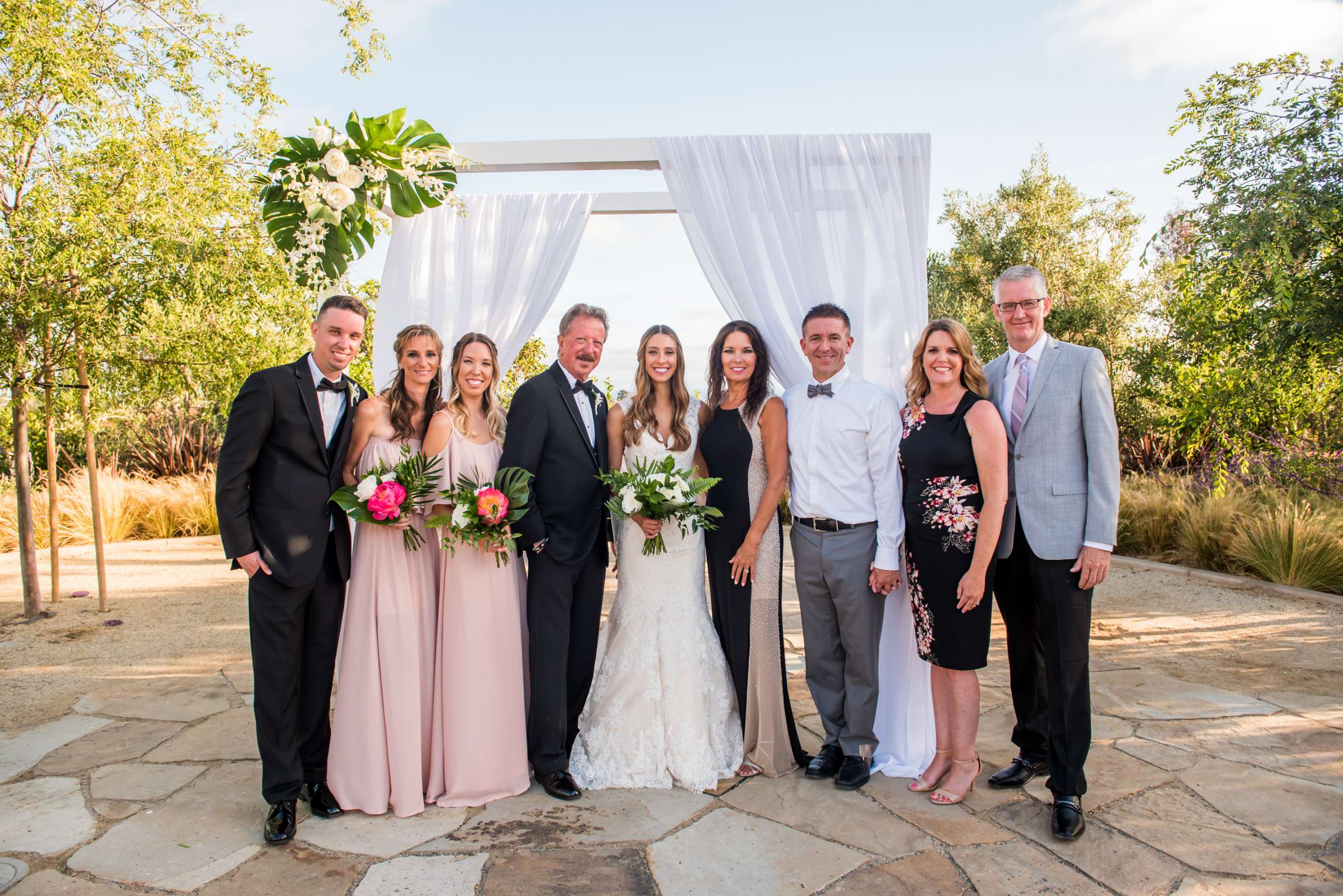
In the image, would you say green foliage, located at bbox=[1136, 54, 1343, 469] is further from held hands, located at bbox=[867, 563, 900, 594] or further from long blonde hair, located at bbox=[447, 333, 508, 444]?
long blonde hair, located at bbox=[447, 333, 508, 444]

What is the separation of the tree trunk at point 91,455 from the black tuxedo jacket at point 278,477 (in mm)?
3871

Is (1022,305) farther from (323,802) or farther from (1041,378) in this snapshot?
(323,802)

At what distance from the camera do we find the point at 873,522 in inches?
139

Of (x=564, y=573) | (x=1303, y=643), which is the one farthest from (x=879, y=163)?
(x=1303, y=643)

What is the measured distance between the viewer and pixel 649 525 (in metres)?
3.45

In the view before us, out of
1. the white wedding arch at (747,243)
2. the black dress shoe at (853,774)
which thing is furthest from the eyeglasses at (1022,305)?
the black dress shoe at (853,774)

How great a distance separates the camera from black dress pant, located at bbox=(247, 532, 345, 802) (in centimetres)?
310

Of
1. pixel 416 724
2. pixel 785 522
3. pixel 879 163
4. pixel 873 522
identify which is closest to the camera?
pixel 416 724

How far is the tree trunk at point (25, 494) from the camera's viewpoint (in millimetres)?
5949

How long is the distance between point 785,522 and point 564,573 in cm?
667

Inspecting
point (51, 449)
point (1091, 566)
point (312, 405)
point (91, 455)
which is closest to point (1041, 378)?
point (1091, 566)

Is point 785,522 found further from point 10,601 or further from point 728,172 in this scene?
point 10,601

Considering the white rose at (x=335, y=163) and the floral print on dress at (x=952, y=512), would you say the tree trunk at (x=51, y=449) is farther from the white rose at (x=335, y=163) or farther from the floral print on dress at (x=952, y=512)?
the floral print on dress at (x=952, y=512)

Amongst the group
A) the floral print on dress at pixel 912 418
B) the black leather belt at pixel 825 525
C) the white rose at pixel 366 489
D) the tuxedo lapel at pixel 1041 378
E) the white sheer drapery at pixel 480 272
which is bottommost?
the black leather belt at pixel 825 525
